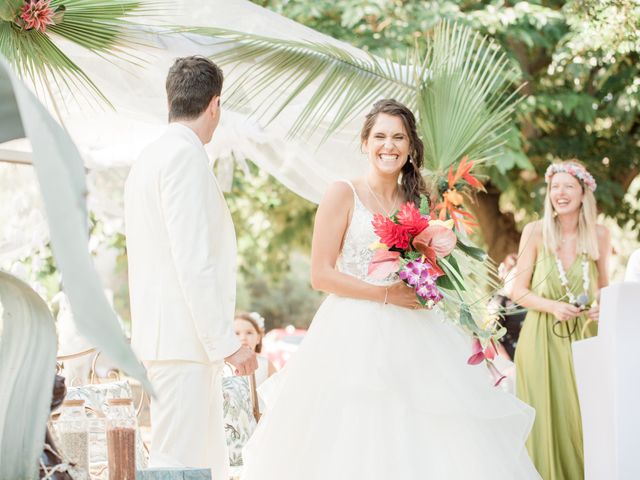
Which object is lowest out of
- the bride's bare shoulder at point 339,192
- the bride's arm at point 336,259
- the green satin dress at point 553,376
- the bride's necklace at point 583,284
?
the green satin dress at point 553,376

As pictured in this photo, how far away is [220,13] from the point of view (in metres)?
5.97

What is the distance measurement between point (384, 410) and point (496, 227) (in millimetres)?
7760

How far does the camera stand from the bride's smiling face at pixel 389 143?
483 centimetres

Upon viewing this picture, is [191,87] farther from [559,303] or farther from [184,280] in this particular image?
[559,303]

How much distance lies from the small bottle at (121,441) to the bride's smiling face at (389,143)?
7.09 feet

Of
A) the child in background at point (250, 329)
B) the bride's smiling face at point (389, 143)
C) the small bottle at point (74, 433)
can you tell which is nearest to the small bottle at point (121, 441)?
the small bottle at point (74, 433)

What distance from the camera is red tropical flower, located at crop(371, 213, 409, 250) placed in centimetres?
437

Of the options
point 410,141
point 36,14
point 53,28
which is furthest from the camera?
point 410,141

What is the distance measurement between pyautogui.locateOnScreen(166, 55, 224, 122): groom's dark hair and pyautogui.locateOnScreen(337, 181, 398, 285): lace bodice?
3.17ft

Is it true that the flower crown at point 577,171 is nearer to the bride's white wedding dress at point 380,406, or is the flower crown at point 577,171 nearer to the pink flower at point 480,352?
the bride's white wedding dress at point 380,406

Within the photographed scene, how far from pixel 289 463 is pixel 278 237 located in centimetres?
938

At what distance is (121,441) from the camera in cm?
293

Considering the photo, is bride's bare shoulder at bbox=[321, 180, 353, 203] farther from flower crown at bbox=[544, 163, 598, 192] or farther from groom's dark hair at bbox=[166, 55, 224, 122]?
flower crown at bbox=[544, 163, 598, 192]

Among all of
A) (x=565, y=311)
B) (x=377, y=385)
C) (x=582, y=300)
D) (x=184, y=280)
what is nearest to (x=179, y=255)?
(x=184, y=280)
